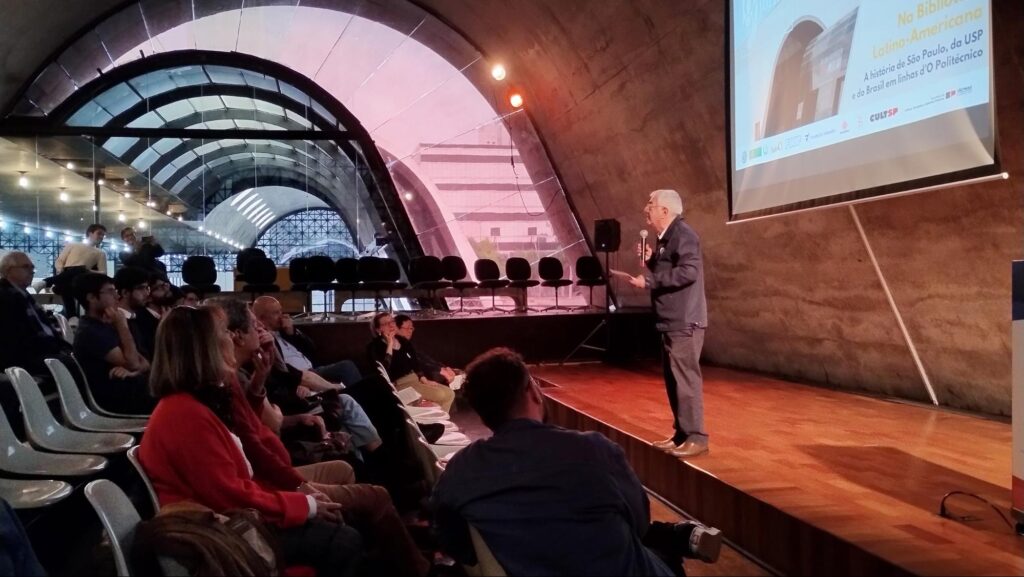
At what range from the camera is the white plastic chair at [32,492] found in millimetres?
2283

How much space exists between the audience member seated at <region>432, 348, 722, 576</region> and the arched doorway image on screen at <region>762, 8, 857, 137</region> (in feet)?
10.6

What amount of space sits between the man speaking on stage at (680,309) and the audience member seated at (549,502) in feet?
7.09

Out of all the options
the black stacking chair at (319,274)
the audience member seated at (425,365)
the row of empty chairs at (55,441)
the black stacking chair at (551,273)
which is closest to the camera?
the row of empty chairs at (55,441)

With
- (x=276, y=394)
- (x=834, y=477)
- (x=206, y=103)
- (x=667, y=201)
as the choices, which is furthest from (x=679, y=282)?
(x=206, y=103)

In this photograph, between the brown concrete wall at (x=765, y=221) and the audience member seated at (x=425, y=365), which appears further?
the audience member seated at (x=425, y=365)

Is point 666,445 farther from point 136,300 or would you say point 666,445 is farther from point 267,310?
point 136,300

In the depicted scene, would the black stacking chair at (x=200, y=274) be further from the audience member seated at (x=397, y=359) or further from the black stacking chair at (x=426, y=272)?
the audience member seated at (x=397, y=359)

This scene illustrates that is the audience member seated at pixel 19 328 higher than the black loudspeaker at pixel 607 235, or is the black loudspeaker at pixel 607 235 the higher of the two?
the black loudspeaker at pixel 607 235

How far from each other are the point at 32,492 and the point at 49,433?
0.90 m

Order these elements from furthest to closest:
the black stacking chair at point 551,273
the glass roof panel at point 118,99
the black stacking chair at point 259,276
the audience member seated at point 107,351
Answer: the glass roof panel at point 118,99, the black stacking chair at point 551,273, the black stacking chair at point 259,276, the audience member seated at point 107,351

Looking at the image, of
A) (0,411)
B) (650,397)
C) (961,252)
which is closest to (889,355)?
(961,252)

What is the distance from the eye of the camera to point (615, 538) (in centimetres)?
Result: 157

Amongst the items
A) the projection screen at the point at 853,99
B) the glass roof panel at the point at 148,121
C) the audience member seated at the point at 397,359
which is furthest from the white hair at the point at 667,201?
the glass roof panel at the point at 148,121

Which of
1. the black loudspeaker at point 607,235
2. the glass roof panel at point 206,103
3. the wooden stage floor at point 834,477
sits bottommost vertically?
the wooden stage floor at point 834,477
